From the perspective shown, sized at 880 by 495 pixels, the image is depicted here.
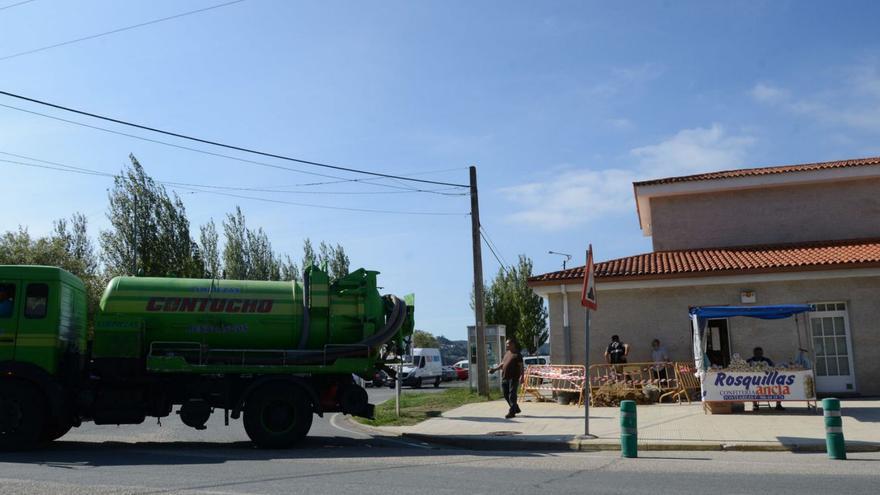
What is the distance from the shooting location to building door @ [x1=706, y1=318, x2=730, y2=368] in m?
19.6

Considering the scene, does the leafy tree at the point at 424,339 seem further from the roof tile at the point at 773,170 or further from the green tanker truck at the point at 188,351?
the green tanker truck at the point at 188,351

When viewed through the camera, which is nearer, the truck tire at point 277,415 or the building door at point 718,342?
the truck tire at point 277,415

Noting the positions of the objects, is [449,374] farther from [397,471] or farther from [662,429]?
[397,471]

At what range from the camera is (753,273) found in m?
18.9

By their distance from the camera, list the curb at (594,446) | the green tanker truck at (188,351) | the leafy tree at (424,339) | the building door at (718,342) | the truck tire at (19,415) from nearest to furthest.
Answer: the curb at (594,446) < the truck tire at (19,415) < the green tanker truck at (188,351) < the building door at (718,342) < the leafy tree at (424,339)

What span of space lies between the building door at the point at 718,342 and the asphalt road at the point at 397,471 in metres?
8.92

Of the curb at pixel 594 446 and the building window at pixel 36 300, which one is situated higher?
the building window at pixel 36 300

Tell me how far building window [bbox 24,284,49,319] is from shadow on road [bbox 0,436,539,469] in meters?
2.15

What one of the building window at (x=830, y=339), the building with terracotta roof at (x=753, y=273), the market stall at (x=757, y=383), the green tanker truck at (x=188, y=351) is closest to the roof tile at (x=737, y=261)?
the building with terracotta roof at (x=753, y=273)

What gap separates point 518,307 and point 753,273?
33.3 metres

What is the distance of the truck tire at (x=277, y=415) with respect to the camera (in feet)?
39.7

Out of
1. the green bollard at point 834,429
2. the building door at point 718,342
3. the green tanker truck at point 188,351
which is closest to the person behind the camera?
the green bollard at point 834,429

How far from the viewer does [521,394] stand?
1986 cm

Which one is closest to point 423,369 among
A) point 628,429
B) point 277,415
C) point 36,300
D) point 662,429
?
point 662,429
